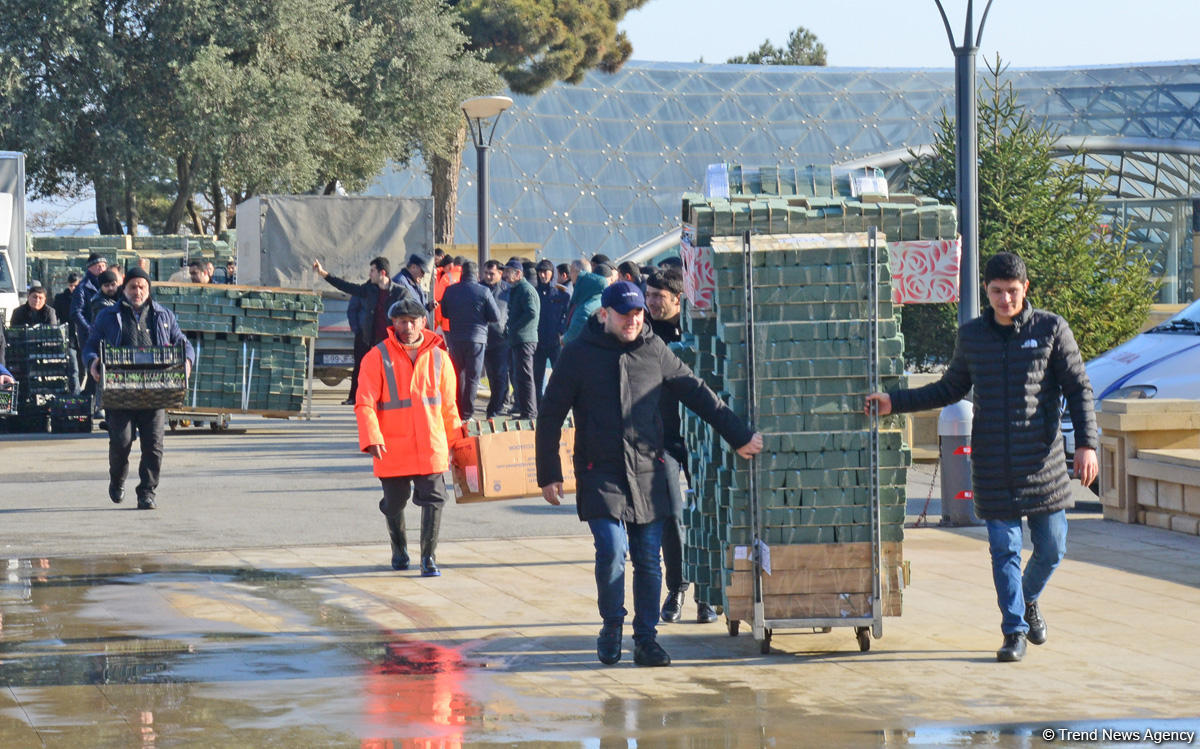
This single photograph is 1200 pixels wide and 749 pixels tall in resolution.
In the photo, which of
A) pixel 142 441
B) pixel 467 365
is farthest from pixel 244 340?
pixel 142 441

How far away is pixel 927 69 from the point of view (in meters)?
70.2

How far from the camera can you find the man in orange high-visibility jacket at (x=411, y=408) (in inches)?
393

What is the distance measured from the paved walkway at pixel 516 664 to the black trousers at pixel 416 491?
424mm

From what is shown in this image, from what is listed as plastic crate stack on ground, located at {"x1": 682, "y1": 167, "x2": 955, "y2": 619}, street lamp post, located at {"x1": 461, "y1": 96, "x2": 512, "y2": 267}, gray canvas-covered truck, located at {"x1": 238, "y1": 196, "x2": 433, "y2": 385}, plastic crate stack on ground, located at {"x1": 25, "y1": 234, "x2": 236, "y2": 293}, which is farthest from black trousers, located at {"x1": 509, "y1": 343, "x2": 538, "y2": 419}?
plastic crate stack on ground, located at {"x1": 682, "y1": 167, "x2": 955, "y2": 619}

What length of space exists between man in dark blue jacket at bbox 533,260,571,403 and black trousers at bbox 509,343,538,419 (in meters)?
0.38

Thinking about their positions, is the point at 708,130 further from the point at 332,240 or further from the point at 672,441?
the point at 672,441

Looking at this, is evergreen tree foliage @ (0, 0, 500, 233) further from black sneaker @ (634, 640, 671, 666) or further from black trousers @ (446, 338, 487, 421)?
black sneaker @ (634, 640, 671, 666)

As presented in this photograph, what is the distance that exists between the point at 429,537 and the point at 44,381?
12.0 metres

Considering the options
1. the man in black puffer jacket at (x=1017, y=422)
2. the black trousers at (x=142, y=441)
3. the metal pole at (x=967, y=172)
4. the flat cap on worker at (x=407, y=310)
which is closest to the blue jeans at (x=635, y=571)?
the man in black puffer jacket at (x=1017, y=422)

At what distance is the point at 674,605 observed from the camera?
8797mm

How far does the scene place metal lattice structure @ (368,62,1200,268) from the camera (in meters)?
62.5

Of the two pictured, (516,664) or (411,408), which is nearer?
(516,664)

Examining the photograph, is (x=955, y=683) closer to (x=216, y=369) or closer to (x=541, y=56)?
(x=216, y=369)

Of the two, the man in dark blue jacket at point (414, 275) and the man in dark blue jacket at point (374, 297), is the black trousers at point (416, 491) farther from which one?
the man in dark blue jacket at point (374, 297)
